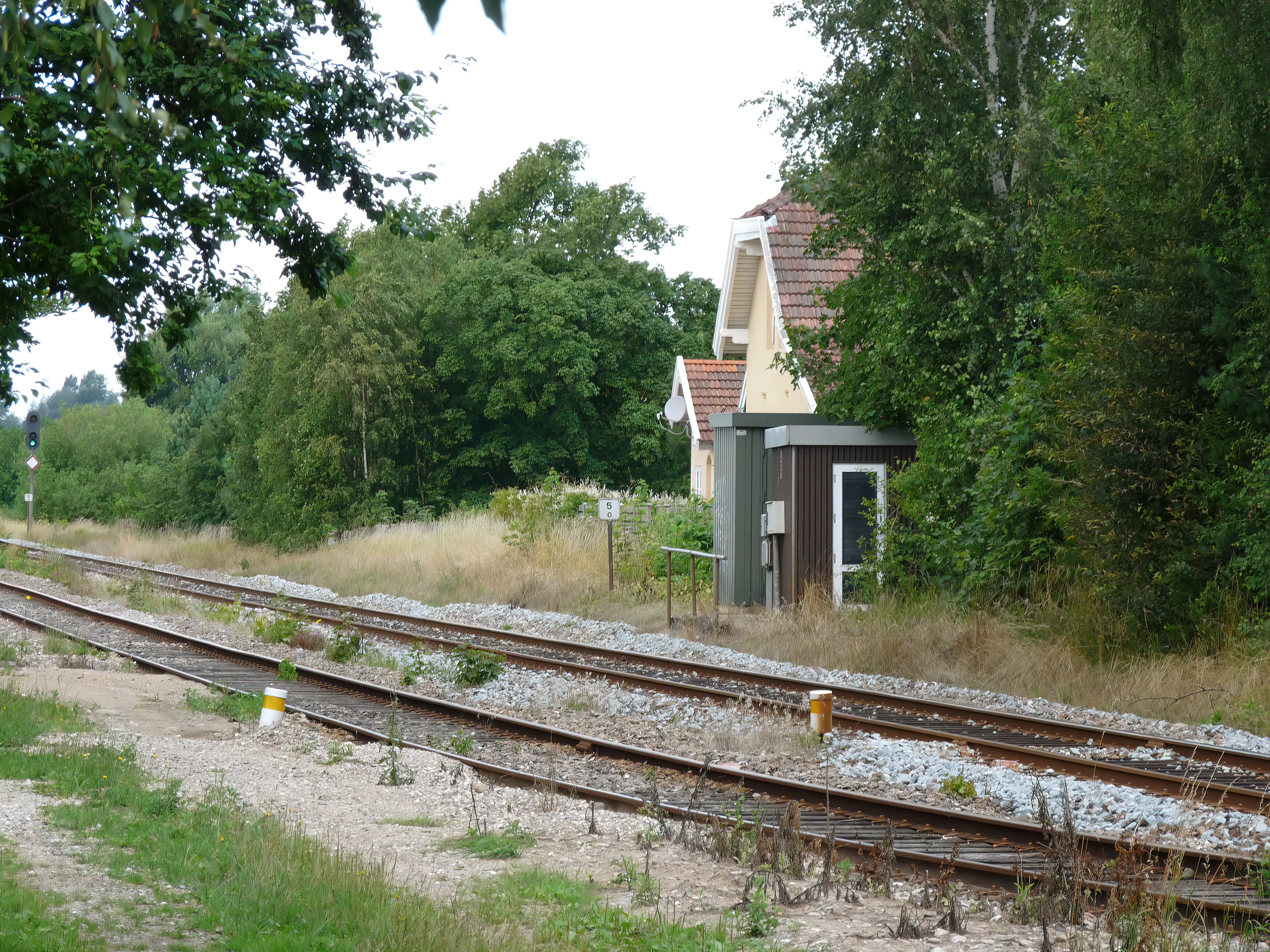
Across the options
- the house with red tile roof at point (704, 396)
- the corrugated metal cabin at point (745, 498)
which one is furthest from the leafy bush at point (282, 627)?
the house with red tile roof at point (704, 396)

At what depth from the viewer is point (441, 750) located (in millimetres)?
10547

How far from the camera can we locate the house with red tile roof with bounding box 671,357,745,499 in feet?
120

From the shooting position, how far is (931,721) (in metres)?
11.5

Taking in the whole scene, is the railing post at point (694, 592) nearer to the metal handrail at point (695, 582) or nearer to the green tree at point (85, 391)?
the metal handrail at point (695, 582)

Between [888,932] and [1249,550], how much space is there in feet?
27.7

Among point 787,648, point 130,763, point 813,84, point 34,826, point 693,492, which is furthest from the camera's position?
point 693,492

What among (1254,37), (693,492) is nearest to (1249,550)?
(1254,37)

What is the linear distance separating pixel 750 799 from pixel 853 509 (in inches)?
411

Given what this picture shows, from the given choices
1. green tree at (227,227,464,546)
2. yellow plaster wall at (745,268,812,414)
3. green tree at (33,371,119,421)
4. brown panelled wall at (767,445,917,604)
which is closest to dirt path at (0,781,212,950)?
brown panelled wall at (767,445,917,604)

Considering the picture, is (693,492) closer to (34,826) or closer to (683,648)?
(683,648)

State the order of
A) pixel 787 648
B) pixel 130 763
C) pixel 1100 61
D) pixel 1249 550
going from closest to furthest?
pixel 130 763
pixel 1249 550
pixel 1100 61
pixel 787 648

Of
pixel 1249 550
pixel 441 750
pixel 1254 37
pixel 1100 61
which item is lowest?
pixel 441 750

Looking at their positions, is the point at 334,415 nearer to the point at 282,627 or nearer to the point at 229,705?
the point at 282,627

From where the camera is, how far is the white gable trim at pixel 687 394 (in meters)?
36.6
